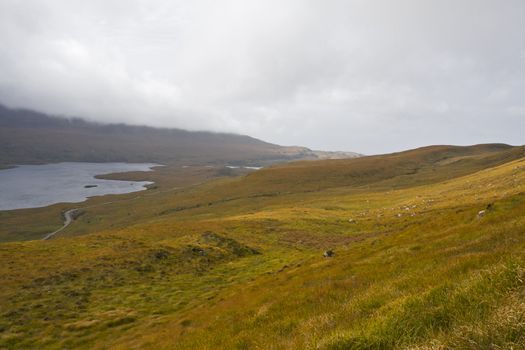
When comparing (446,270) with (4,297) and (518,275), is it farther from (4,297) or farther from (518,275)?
(4,297)

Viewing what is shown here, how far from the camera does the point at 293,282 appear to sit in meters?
22.8

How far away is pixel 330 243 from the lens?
2087 inches

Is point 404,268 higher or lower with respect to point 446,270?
lower

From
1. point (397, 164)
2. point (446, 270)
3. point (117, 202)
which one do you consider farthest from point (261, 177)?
point (446, 270)

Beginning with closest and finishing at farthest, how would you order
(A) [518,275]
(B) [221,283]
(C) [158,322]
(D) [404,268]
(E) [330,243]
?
(A) [518,275]
(D) [404,268]
(C) [158,322]
(B) [221,283]
(E) [330,243]

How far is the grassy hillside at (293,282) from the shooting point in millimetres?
7574

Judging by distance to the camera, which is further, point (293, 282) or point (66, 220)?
point (66, 220)

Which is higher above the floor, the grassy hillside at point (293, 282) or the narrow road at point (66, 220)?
the grassy hillside at point (293, 282)

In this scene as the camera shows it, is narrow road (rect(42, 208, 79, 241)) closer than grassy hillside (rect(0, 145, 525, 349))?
No

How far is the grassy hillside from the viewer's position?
24.8 ft

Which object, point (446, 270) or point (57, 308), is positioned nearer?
point (446, 270)

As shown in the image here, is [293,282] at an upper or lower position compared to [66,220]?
upper

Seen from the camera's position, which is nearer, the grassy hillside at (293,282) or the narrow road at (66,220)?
the grassy hillside at (293,282)

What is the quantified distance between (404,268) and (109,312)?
22.8 metres
